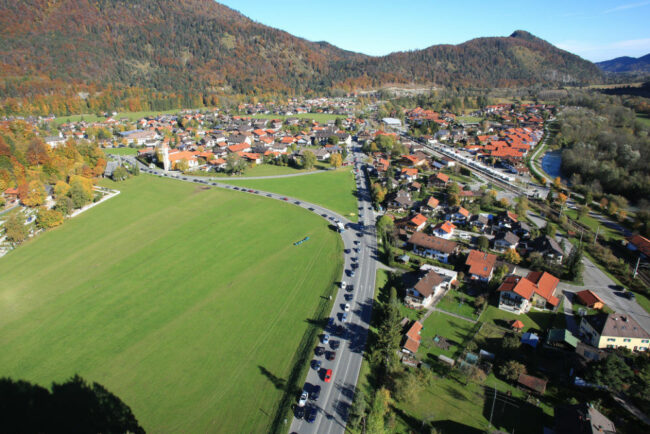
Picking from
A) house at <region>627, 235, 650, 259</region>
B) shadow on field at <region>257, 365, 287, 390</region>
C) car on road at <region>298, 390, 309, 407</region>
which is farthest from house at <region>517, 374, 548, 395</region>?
house at <region>627, 235, 650, 259</region>

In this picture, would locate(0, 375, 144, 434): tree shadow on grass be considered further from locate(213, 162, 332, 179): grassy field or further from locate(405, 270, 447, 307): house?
locate(213, 162, 332, 179): grassy field

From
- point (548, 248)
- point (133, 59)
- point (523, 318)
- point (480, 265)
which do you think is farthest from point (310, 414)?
point (133, 59)

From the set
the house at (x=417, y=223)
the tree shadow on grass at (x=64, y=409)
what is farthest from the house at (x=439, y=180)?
the tree shadow on grass at (x=64, y=409)

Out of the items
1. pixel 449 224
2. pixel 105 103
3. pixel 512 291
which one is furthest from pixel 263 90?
pixel 512 291

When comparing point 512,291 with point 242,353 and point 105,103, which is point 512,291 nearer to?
point 242,353

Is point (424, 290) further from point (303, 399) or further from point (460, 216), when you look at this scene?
point (460, 216)

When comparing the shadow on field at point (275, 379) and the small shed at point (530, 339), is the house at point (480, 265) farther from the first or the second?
the shadow on field at point (275, 379)

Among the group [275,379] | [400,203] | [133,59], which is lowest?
[275,379]
